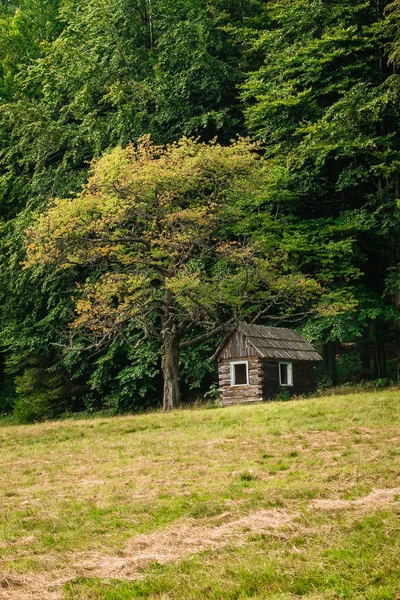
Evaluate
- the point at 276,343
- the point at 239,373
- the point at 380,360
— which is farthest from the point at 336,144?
the point at 239,373

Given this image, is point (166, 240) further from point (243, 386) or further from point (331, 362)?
point (331, 362)

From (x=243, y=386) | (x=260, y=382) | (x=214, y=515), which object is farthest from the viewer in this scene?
(x=243, y=386)

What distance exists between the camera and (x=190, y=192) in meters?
35.0

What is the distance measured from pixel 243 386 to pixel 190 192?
872 cm

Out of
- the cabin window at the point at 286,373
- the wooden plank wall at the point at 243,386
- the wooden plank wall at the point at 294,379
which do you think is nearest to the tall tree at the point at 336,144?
the wooden plank wall at the point at 294,379

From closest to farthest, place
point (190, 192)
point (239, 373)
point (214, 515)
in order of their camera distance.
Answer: point (214, 515) < point (239, 373) < point (190, 192)

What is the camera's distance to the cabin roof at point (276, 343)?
1250 inches

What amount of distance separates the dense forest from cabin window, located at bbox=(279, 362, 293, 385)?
157 centimetres

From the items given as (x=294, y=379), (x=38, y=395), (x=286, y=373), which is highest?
(x=286, y=373)

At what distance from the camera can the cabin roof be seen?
3175cm

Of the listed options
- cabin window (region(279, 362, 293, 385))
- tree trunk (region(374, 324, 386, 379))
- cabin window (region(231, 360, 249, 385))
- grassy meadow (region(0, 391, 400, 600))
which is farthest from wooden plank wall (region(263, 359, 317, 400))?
grassy meadow (region(0, 391, 400, 600))

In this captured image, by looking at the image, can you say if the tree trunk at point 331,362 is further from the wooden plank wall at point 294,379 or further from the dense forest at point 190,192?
the wooden plank wall at point 294,379

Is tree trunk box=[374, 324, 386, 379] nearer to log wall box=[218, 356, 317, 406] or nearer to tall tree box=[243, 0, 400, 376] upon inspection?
tall tree box=[243, 0, 400, 376]

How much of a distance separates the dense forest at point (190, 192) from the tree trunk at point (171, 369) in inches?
3.7
